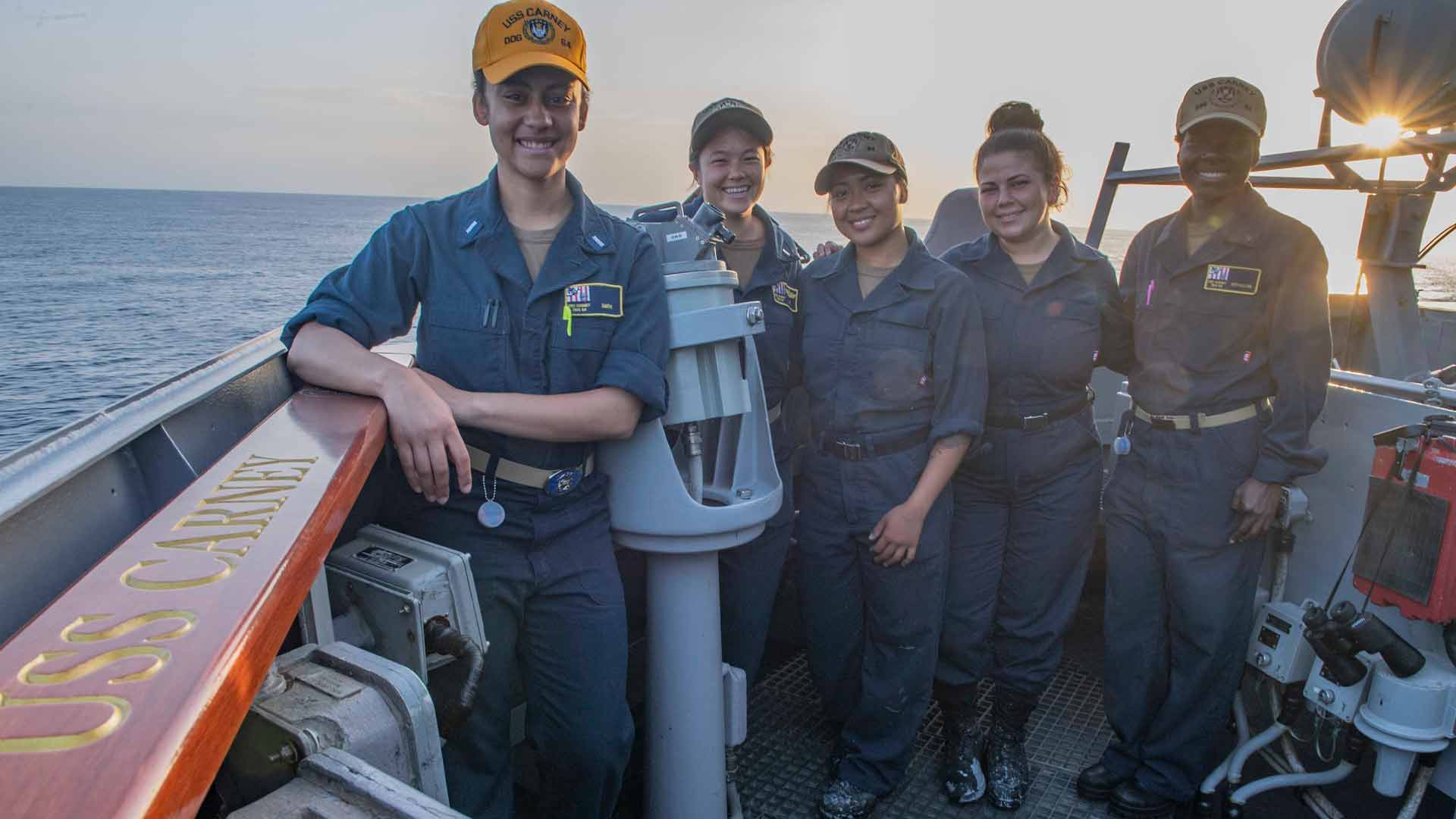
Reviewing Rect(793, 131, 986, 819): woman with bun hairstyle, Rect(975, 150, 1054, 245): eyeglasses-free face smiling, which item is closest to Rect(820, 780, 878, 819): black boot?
Rect(793, 131, 986, 819): woman with bun hairstyle

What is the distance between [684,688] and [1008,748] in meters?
1.01

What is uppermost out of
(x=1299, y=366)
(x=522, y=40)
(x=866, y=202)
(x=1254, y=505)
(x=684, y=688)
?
(x=522, y=40)

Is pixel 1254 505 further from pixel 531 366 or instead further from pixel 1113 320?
pixel 531 366

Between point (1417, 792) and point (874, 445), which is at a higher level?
point (874, 445)

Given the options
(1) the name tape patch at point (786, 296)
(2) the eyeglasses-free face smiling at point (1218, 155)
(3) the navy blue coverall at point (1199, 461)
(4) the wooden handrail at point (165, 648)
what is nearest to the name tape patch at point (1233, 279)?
(3) the navy blue coverall at point (1199, 461)

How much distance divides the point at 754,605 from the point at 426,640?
3.52ft

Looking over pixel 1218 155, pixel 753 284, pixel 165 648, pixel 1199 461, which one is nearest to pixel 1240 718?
pixel 1199 461

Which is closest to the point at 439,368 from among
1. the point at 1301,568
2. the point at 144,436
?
the point at 144,436

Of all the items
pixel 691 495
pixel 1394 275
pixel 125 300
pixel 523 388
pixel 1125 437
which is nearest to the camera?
pixel 523 388

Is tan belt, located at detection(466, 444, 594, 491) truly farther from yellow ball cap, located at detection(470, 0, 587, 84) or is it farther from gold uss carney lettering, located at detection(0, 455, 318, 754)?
yellow ball cap, located at detection(470, 0, 587, 84)

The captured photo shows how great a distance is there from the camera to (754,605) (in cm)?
238

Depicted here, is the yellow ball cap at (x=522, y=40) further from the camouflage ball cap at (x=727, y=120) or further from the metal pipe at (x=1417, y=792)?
the metal pipe at (x=1417, y=792)

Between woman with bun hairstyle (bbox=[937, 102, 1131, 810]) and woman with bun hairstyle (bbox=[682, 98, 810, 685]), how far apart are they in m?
0.47

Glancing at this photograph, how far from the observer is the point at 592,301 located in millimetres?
1770
